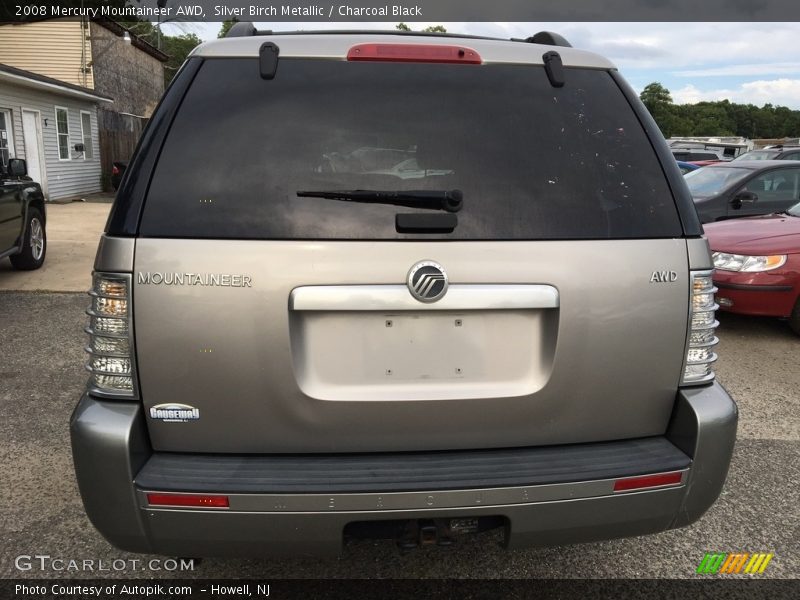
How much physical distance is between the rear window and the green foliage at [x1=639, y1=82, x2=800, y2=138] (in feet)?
312

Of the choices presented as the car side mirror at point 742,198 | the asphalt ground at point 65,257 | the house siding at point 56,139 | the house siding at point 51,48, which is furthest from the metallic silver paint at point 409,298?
the house siding at point 51,48

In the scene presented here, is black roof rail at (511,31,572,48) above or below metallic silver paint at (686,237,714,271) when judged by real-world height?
above

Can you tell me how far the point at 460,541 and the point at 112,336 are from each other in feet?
5.67

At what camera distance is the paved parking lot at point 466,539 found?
104 inches

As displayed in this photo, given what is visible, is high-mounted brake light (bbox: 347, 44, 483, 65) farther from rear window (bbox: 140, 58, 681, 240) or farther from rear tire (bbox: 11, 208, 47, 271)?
rear tire (bbox: 11, 208, 47, 271)

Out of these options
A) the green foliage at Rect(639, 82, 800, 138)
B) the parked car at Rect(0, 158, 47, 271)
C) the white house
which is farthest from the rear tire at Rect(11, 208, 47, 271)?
the green foliage at Rect(639, 82, 800, 138)

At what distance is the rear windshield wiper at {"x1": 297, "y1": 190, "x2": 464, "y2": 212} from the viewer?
1878 mm

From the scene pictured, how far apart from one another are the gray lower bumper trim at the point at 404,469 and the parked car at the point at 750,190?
795 centimetres

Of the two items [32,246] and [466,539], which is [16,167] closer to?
[32,246]

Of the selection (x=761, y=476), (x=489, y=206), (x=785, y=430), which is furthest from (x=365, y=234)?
(x=785, y=430)

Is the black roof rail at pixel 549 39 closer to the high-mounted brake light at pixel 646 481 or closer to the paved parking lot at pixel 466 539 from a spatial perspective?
the high-mounted brake light at pixel 646 481

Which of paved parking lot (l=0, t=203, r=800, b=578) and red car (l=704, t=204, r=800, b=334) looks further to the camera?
red car (l=704, t=204, r=800, b=334)

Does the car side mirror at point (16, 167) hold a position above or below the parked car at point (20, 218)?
above

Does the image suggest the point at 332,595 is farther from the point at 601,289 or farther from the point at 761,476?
the point at 761,476
